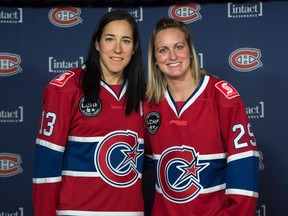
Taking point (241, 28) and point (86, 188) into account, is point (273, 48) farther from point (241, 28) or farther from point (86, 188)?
point (86, 188)

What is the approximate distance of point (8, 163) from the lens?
2.37 metres

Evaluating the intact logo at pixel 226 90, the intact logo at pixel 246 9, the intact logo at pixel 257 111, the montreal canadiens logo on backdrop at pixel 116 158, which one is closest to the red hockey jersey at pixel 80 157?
the montreal canadiens logo on backdrop at pixel 116 158

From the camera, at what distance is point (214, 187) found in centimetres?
148

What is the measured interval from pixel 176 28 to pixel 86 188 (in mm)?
622

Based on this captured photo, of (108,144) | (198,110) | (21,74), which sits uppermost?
(21,74)

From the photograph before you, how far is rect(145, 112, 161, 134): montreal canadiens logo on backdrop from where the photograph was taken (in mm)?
1570

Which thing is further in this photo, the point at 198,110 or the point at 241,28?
the point at 241,28

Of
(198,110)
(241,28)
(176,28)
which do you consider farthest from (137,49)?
(241,28)

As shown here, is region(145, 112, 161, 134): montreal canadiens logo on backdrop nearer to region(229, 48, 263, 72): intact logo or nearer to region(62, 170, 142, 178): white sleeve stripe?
region(62, 170, 142, 178): white sleeve stripe

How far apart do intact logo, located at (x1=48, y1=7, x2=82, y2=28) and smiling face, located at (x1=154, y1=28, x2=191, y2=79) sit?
0.95m

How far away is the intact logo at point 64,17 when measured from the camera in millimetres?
2385

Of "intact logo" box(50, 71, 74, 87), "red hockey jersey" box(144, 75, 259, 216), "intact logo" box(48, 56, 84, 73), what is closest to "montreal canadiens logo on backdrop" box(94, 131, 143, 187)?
"red hockey jersey" box(144, 75, 259, 216)

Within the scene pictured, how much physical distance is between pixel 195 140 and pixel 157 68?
12.6 inches

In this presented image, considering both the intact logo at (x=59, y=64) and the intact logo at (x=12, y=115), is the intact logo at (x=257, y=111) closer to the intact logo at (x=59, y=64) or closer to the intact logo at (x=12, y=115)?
the intact logo at (x=59, y=64)
